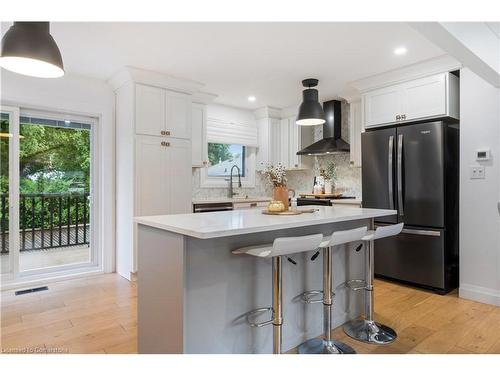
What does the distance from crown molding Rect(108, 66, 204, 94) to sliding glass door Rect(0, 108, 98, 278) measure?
0.66 metres

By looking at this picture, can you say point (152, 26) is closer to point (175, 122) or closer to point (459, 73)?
point (175, 122)

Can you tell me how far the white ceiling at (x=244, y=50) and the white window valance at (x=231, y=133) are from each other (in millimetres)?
1083

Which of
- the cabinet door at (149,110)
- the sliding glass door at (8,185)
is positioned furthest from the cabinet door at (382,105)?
the sliding glass door at (8,185)

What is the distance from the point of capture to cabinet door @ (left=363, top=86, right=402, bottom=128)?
3693mm

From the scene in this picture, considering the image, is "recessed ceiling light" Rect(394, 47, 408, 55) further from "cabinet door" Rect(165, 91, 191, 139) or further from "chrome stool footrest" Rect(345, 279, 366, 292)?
"cabinet door" Rect(165, 91, 191, 139)

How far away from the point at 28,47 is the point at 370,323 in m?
2.87

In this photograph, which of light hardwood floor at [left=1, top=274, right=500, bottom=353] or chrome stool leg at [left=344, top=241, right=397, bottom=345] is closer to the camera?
light hardwood floor at [left=1, top=274, right=500, bottom=353]

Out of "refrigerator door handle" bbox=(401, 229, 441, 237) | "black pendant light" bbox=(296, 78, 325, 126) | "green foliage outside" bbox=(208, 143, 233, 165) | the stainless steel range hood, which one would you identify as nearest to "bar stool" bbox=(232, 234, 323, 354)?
"black pendant light" bbox=(296, 78, 325, 126)

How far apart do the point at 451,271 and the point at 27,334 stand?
393 cm

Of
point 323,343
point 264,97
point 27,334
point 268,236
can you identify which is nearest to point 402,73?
point 264,97

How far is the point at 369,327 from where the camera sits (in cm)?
249

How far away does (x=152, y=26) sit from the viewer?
2.65 meters

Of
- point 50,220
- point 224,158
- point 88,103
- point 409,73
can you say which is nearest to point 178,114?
point 88,103
